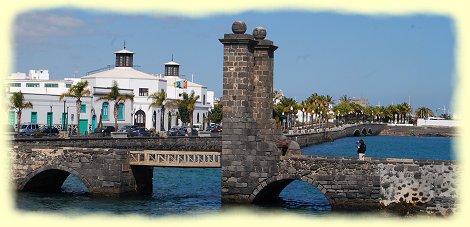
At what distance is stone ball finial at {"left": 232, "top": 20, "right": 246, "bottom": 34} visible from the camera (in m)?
38.2

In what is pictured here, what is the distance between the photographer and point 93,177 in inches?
1617

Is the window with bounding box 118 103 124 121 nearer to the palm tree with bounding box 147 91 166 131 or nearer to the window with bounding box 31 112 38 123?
the palm tree with bounding box 147 91 166 131

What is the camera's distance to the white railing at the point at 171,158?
40688mm

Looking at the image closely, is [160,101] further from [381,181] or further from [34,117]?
[381,181]

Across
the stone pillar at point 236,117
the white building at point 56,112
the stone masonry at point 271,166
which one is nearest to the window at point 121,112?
the white building at point 56,112

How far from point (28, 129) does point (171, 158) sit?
3432 centimetres

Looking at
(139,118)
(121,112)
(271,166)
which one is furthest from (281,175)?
(139,118)

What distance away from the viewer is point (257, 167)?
38250mm

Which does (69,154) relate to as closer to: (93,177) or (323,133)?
(93,177)

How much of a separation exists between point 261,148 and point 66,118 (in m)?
48.0

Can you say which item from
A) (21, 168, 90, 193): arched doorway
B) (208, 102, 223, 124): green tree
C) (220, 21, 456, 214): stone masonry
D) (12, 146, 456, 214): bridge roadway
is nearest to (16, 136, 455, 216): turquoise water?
(21, 168, 90, 193): arched doorway

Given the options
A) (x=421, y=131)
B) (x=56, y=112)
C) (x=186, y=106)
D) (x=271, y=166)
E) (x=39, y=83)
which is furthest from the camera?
(x=421, y=131)

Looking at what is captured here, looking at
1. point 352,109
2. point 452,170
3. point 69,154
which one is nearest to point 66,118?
point 69,154

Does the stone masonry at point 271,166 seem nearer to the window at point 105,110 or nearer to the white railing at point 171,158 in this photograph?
the white railing at point 171,158
